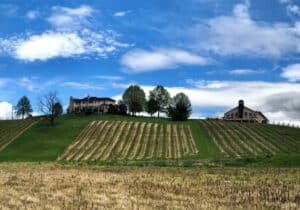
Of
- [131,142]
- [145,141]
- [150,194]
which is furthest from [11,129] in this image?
[150,194]

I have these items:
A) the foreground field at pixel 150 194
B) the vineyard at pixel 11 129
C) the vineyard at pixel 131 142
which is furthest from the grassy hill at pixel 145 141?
the foreground field at pixel 150 194

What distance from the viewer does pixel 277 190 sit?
95.2 ft

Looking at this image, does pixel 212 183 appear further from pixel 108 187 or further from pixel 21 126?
pixel 21 126

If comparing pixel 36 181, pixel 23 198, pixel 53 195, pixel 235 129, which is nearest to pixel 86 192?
pixel 53 195

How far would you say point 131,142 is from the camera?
405 feet

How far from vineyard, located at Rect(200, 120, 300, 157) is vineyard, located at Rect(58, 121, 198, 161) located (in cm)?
770

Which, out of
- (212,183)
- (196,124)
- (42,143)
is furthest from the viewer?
(196,124)

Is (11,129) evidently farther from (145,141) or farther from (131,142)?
(145,141)

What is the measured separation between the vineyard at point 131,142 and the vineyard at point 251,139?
770cm

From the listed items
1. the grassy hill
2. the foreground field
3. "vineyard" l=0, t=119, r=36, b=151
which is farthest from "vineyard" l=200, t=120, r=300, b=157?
the foreground field

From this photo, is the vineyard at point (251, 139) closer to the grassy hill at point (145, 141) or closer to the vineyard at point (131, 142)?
the grassy hill at point (145, 141)

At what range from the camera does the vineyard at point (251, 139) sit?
374 feet

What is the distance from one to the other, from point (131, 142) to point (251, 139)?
3308cm

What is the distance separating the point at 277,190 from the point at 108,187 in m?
10.1
